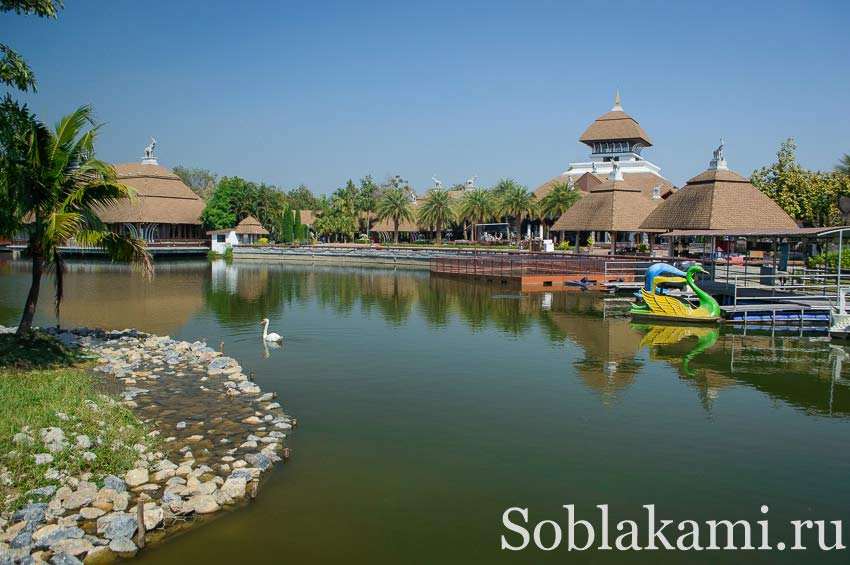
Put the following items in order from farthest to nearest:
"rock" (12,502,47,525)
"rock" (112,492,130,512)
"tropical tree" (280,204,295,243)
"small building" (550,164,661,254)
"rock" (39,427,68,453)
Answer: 1. "tropical tree" (280,204,295,243)
2. "small building" (550,164,661,254)
3. "rock" (39,427,68,453)
4. "rock" (112,492,130,512)
5. "rock" (12,502,47,525)

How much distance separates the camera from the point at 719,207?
3978cm

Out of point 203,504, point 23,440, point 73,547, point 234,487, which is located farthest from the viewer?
point 23,440

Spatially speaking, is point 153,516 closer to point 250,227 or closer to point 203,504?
point 203,504

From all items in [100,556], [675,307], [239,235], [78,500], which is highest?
[239,235]

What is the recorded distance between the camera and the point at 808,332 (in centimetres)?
2562

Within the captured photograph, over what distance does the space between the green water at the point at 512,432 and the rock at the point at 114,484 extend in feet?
5.20

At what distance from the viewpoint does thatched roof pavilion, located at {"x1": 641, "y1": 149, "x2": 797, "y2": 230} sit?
129 ft

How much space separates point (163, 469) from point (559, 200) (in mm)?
60103

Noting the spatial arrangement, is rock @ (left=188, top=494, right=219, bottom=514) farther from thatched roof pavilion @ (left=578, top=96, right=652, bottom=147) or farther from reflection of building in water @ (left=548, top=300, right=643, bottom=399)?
thatched roof pavilion @ (left=578, top=96, right=652, bottom=147)

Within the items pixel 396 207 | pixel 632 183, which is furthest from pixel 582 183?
pixel 396 207

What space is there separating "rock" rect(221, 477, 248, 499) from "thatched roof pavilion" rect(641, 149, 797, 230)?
35.2 metres

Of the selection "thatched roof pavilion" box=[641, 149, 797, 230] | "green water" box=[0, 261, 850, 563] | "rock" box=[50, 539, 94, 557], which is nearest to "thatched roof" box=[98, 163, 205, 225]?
"green water" box=[0, 261, 850, 563]

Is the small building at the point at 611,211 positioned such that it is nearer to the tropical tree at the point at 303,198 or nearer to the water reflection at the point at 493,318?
the water reflection at the point at 493,318

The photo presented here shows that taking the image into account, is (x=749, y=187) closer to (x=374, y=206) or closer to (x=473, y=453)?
(x=473, y=453)
